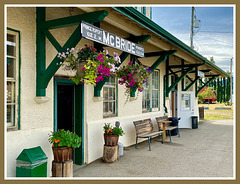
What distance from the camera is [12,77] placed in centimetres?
416

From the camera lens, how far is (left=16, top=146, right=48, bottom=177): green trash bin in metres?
3.75

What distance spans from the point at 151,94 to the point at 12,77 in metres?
6.38

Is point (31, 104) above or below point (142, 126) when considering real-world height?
above

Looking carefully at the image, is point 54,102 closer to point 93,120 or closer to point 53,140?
point 53,140

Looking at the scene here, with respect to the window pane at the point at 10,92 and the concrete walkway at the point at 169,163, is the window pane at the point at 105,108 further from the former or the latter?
the window pane at the point at 10,92

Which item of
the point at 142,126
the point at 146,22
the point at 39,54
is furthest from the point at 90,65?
the point at 142,126

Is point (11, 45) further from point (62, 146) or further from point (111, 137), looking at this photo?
point (111, 137)

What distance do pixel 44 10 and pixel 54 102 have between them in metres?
1.85

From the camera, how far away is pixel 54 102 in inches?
196

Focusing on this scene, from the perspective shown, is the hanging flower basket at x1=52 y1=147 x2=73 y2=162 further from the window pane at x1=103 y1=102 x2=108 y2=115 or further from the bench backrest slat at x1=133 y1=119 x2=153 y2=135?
the bench backrest slat at x1=133 y1=119 x2=153 y2=135

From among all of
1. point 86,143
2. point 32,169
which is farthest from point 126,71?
point 32,169

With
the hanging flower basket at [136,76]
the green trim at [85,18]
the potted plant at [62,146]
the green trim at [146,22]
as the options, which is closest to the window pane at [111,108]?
the hanging flower basket at [136,76]

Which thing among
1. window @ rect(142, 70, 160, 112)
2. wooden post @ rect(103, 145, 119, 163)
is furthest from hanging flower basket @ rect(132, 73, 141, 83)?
window @ rect(142, 70, 160, 112)

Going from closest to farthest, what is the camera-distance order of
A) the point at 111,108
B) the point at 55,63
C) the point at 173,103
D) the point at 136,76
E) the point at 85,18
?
the point at 85,18 → the point at 55,63 → the point at 136,76 → the point at 111,108 → the point at 173,103
